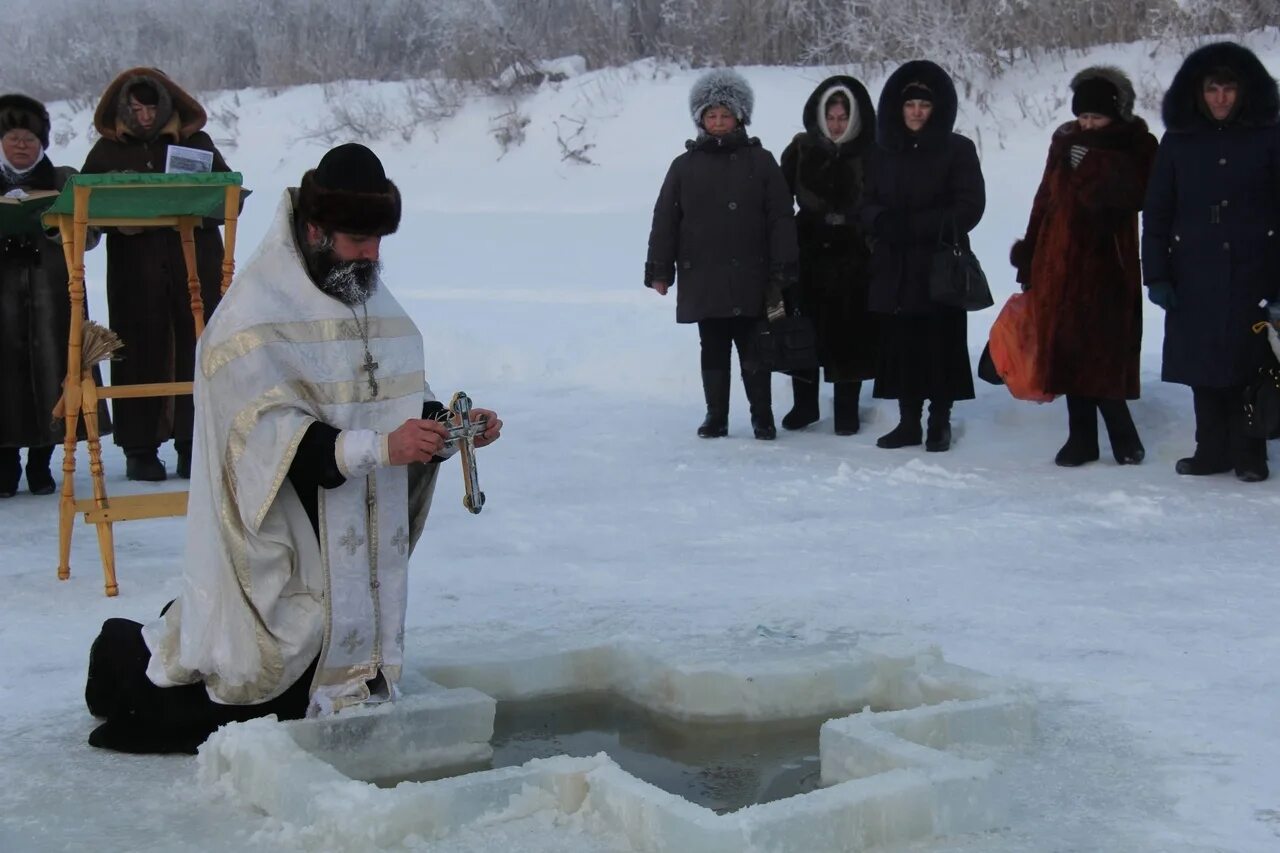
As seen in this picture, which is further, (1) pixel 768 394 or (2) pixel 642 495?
(1) pixel 768 394

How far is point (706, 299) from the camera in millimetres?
8016

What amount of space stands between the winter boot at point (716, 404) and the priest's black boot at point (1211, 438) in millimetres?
2196

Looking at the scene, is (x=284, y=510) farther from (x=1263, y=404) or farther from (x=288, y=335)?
(x=1263, y=404)

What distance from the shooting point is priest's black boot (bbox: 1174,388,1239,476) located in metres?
7.00

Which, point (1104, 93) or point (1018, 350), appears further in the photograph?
point (1018, 350)

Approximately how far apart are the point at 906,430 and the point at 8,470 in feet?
13.2

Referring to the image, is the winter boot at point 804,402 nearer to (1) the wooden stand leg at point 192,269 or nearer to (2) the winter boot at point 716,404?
(2) the winter boot at point 716,404

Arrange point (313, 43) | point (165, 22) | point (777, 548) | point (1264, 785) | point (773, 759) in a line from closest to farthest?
point (1264, 785) < point (773, 759) < point (777, 548) < point (313, 43) < point (165, 22)

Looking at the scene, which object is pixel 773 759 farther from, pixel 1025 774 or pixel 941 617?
pixel 941 617

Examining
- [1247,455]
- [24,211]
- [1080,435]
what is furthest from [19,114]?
[1247,455]

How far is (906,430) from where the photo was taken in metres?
7.91

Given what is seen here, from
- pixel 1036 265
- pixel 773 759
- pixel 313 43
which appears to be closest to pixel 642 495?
pixel 1036 265

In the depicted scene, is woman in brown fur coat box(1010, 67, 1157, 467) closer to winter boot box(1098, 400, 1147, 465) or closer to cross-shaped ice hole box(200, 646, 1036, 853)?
winter boot box(1098, 400, 1147, 465)

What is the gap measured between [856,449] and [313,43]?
1583 centimetres
